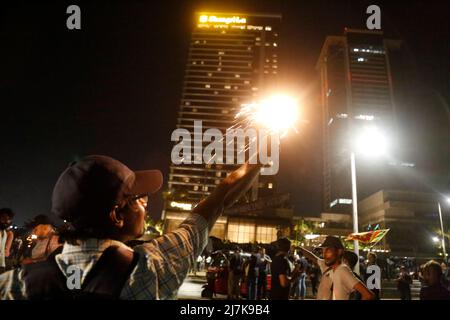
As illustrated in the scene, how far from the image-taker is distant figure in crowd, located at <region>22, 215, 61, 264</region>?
254 inches

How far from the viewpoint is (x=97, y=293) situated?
46.8 inches

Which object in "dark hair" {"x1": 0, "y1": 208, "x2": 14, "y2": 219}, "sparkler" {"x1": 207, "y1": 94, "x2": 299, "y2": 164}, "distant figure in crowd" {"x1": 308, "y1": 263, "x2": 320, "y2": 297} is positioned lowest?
"distant figure in crowd" {"x1": 308, "y1": 263, "x2": 320, "y2": 297}

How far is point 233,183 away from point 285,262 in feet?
19.0

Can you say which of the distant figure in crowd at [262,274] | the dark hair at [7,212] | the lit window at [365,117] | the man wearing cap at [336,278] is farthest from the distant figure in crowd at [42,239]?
the lit window at [365,117]

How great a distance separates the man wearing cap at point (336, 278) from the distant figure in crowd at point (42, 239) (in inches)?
210

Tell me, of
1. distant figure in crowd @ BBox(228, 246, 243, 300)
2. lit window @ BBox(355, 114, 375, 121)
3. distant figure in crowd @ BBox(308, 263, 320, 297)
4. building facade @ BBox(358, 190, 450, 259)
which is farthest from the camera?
lit window @ BBox(355, 114, 375, 121)

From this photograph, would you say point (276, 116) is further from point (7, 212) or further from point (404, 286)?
point (404, 286)

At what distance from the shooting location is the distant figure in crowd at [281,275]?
685 cm

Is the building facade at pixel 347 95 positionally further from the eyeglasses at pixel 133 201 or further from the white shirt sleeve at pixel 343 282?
the eyeglasses at pixel 133 201

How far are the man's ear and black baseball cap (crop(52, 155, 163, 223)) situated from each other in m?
0.03

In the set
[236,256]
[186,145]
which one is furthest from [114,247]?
[186,145]

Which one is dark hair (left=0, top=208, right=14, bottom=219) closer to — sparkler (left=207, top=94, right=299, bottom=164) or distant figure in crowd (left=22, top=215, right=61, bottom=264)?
distant figure in crowd (left=22, top=215, right=61, bottom=264)

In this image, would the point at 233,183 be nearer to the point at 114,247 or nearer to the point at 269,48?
the point at 114,247

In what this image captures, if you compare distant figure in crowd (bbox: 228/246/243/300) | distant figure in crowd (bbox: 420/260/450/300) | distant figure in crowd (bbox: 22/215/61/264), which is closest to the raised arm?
distant figure in crowd (bbox: 420/260/450/300)
